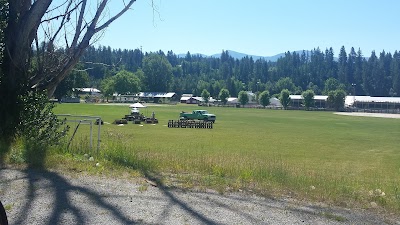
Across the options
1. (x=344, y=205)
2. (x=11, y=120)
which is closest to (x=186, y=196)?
(x=344, y=205)

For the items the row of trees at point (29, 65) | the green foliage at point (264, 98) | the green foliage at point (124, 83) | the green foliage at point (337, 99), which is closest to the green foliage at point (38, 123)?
the row of trees at point (29, 65)

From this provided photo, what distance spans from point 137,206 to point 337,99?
139m

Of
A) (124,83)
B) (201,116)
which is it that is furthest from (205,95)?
(201,116)

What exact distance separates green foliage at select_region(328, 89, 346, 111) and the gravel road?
13718 cm

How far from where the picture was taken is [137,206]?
275 inches

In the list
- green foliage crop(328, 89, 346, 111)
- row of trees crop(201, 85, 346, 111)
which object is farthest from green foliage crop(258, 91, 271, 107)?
green foliage crop(328, 89, 346, 111)

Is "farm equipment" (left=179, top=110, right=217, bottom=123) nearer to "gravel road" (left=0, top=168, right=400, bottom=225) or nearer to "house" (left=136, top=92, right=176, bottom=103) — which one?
"gravel road" (left=0, top=168, right=400, bottom=225)

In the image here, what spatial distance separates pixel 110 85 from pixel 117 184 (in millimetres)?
166922

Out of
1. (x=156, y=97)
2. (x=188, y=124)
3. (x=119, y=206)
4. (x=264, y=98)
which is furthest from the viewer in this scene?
(x=156, y=97)

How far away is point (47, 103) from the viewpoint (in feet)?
45.1

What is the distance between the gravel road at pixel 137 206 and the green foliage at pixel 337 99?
5401 inches

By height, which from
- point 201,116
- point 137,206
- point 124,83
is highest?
point 124,83

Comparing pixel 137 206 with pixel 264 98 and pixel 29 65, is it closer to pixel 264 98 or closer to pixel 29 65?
pixel 29 65

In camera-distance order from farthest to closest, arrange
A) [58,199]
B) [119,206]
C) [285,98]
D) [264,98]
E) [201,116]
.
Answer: [264,98] → [285,98] → [201,116] → [58,199] → [119,206]
